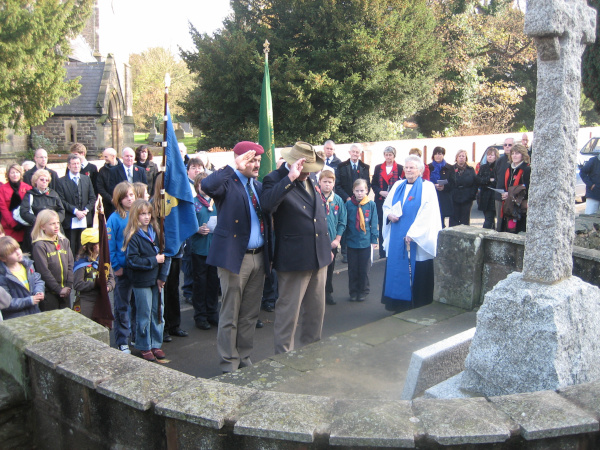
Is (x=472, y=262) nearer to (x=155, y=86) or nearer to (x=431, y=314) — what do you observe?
(x=431, y=314)

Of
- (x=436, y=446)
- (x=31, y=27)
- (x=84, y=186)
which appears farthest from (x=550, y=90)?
(x=31, y=27)

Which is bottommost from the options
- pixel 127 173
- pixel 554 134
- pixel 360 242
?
pixel 360 242

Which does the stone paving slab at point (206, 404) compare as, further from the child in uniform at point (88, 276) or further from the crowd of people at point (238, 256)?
the child in uniform at point (88, 276)

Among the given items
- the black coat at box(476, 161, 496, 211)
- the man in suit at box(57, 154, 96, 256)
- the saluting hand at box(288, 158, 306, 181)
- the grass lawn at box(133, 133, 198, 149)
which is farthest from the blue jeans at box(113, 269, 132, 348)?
the grass lawn at box(133, 133, 198, 149)

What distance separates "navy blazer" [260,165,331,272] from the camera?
5191 mm

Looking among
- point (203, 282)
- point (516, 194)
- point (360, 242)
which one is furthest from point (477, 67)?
point (203, 282)

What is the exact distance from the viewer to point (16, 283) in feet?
17.0

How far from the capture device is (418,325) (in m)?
5.77

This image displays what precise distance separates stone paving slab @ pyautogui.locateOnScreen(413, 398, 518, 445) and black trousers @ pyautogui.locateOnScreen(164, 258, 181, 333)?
14.2 feet

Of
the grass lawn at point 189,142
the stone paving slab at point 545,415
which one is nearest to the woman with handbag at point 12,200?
the stone paving slab at point 545,415

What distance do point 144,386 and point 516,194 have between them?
7.06 meters

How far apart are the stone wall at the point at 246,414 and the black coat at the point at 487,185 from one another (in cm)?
800

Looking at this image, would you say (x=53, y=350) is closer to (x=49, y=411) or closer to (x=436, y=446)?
(x=49, y=411)

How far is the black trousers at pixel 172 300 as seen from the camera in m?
6.60
